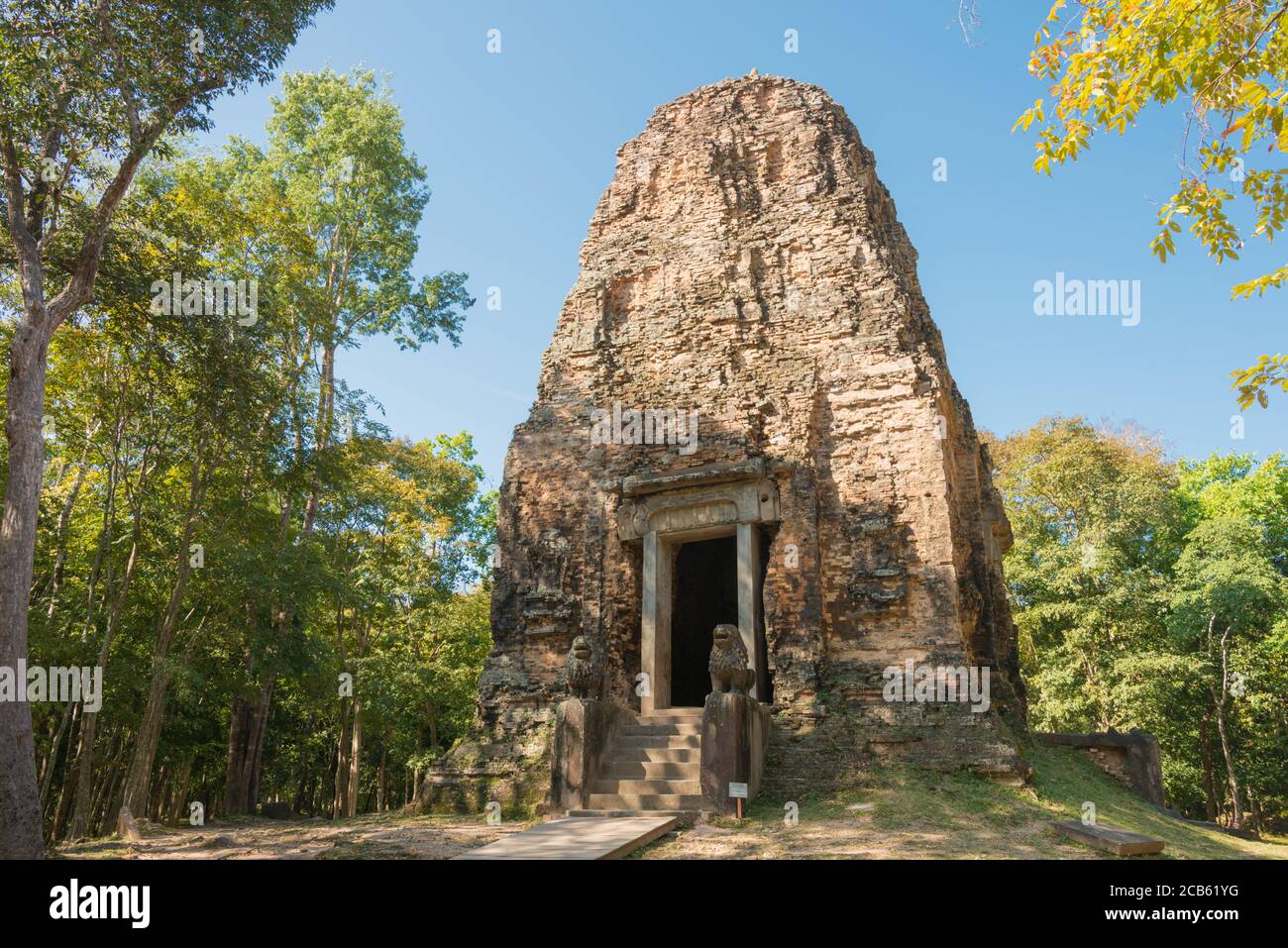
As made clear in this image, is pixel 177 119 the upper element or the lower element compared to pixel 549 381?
upper

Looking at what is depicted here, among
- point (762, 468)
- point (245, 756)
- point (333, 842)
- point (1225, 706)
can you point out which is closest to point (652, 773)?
point (333, 842)

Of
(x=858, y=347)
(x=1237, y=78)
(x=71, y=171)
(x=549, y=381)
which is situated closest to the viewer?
(x=1237, y=78)

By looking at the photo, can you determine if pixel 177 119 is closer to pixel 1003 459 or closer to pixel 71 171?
pixel 71 171

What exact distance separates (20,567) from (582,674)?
19.2 feet

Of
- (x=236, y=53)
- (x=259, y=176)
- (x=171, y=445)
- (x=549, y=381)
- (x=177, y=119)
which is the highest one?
(x=259, y=176)

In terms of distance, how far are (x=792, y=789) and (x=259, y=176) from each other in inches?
709

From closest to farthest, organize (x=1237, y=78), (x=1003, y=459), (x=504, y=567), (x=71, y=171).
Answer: (x=1237, y=78)
(x=71, y=171)
(x=504, y=567)
(x=1003, y=459)

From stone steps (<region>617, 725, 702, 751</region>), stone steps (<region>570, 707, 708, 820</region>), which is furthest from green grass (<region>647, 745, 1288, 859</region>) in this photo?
stone steps (<region>617, 725, 702, 751</region>)

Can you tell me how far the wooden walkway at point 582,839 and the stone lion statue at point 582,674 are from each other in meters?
1.68

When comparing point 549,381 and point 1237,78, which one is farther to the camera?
point 549,381

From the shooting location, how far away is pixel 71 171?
30.8ft

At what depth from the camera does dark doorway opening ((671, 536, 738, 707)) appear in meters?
15.9

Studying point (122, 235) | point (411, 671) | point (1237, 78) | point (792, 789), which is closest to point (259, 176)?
point (122, 235)

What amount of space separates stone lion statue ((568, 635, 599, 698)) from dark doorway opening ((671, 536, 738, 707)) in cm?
592
